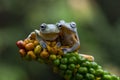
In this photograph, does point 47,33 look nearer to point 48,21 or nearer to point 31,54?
point 31,54

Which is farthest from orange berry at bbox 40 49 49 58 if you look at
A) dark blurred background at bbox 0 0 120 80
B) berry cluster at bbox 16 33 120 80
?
dark blurred background at bbox 0 0 120 80

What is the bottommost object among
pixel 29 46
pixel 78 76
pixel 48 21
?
pixel 78 76

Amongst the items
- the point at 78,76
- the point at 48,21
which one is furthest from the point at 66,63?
the point at 48,21

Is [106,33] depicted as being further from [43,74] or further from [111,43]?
[43,74]

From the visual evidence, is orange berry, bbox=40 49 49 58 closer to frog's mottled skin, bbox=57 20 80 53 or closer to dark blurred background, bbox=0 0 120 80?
frog's mottled skin, bbox=57 20 80 53

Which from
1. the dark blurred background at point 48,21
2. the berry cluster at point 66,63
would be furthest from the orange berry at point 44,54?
the dark blurred background at point 48,21

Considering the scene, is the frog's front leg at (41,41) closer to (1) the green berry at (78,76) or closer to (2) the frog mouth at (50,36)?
(2) the frog mouth at (50,36)
